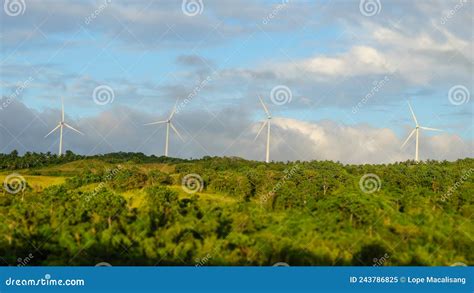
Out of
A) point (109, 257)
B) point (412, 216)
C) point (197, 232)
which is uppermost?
point (412, 216)

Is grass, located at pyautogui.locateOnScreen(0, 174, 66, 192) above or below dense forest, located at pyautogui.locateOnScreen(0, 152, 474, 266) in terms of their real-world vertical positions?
above

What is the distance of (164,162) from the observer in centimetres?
14562

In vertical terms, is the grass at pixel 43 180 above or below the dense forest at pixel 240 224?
above

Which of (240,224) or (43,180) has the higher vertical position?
(43,180)

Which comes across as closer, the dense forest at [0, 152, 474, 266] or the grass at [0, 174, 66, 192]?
the dense forest at [0, 152, 474, 266]

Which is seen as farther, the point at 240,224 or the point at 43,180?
the point at 43,180

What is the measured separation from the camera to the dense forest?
5753 cm

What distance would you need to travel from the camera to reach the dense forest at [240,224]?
189ft

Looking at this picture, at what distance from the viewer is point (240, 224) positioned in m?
64.8

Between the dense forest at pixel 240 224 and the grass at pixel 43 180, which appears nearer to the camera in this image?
the dense forest at pixel 240 224
